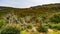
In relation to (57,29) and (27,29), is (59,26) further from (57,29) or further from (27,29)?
(27,29)

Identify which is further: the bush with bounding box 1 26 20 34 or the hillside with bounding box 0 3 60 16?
the hillside with bounding box 0 3 60 16

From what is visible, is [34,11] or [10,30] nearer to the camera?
[10,30]

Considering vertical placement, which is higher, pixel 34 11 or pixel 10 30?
pixel 10 30

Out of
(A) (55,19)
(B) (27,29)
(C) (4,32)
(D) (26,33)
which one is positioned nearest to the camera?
(C) (4,32)

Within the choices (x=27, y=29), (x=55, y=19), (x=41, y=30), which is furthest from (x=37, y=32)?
(x=55, y=19)

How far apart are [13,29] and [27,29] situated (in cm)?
924

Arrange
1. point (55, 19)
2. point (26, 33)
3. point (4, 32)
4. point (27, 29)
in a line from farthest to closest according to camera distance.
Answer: point (55, 19) < point (27, 29) < point (26, 33) < point (4, 32)

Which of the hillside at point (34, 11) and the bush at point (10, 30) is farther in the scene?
the hillside at point (34, 11)

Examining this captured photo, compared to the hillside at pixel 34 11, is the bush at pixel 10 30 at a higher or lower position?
higher

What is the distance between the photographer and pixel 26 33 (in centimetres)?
3688

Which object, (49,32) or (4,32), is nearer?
(4,32)

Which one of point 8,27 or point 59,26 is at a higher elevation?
point 8,27

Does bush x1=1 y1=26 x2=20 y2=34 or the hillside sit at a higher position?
bush x1=1 y1=26 x2=20 y2=34

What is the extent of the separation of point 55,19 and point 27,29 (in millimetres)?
12222
